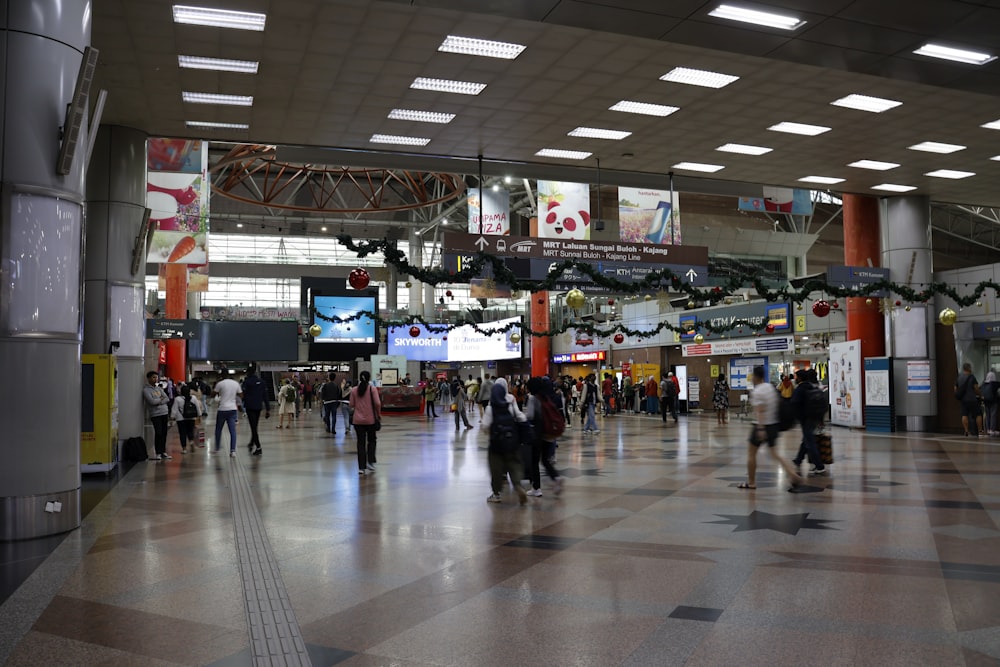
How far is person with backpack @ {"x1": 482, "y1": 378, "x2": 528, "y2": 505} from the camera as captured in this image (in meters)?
9.09

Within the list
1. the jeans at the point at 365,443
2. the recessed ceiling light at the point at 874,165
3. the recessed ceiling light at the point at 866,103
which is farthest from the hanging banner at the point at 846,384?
the jeans at the point at 365,443

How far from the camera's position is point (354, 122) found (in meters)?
14.2

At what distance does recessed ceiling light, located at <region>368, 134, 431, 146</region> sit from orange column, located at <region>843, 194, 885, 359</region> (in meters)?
11.6

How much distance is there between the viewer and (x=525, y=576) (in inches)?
223

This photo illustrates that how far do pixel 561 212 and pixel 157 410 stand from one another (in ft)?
35.2

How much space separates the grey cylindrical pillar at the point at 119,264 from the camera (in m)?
13.3

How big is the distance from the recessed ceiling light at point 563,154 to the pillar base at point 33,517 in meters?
11.3

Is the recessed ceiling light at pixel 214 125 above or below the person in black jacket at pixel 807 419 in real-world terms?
above

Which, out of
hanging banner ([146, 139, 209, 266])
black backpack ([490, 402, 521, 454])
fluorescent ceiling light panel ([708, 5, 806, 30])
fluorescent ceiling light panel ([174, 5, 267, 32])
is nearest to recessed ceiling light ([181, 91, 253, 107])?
fluorescent ceiling light panel ([174, 5, 267, 32])

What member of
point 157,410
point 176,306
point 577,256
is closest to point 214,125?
point 157,410

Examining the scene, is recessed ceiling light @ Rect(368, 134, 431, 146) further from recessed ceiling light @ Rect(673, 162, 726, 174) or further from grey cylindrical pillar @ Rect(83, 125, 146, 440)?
recessed ceiling light @ Rect(673, 162, 726, 174)

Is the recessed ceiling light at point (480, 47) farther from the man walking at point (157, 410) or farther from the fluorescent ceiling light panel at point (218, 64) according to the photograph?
the man walking at point (157, 410)

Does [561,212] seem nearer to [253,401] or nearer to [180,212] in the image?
[253,401]

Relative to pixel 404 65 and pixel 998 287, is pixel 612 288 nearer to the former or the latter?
pixel 404 65
